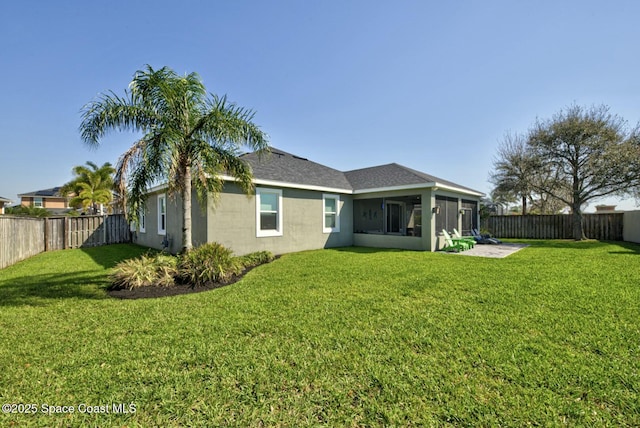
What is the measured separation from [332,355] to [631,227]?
71.9ft

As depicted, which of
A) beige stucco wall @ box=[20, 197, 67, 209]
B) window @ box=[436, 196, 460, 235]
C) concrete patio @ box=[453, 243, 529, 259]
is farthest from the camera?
beige stucco wall @ box=[20, 197, 67, 209]

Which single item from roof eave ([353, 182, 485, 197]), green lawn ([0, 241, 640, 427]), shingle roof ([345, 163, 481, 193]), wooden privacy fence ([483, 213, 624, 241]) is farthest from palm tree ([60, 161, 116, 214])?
wooden privacy fence ([483, 213, 624, 241])

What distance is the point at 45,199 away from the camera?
41719mm

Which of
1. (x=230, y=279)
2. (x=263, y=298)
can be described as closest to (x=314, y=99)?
(x=230, y=279)

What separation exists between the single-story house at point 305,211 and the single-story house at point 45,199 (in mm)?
40041

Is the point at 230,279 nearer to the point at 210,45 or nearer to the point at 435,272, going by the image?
the point at 435,272

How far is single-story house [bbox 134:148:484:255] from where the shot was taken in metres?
9.94

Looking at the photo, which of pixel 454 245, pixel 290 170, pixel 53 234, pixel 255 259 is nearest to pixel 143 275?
pixel 255 259

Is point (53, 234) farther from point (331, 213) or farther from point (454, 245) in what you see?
point (454, 245)

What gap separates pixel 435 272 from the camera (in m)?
7.68

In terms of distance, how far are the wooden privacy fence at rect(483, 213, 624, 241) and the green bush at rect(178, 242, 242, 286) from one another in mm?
20593

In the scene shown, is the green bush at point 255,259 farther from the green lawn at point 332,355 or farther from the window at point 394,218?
the window at point 394,218

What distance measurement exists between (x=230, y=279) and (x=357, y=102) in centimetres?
1104

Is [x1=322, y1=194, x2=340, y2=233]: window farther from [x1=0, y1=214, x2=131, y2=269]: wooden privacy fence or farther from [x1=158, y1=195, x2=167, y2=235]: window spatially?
[x1=0, y1=214, x2=131, y2=269]: wooden privacy fence
